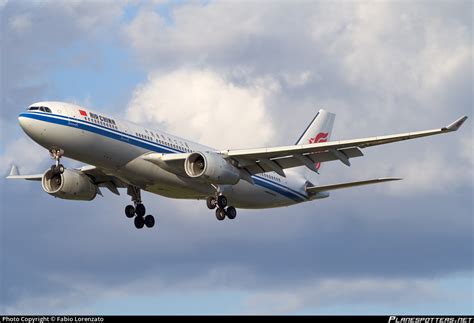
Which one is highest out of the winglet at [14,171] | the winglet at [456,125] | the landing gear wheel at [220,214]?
the winglet at [14,171]

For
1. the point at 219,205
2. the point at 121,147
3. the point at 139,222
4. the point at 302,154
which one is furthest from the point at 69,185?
the point at 302,154

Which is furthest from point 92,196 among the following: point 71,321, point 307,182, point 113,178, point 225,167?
point 71,321

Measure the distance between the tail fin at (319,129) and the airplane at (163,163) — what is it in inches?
232

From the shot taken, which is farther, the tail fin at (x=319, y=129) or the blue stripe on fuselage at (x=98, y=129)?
the tail fin at (x=319, y=129)

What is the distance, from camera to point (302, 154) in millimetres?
58062

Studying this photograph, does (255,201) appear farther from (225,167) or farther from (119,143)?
(119,143)

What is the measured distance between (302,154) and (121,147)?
10.3 meters

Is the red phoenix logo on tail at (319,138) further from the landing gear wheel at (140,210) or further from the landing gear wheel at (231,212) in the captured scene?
the landing gear wheel at (140,210)

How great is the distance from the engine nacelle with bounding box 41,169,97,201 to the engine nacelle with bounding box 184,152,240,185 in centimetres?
788

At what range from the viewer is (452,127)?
49219 mm

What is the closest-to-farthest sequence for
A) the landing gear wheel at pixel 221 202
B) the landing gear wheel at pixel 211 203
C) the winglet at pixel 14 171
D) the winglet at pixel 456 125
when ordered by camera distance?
the winglet at pixel 456 125 < the landing gear wheel at pixel 221 202 < the landing gear wheel at pixel 211 203 < the winglet at pixel 14 171

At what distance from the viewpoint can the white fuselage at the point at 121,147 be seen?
53312 mm

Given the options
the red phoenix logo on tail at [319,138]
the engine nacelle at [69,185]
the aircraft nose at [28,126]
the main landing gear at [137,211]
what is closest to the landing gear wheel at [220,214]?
the main landing gear at [137,211]

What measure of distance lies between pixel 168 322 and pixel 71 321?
419 centimetres
